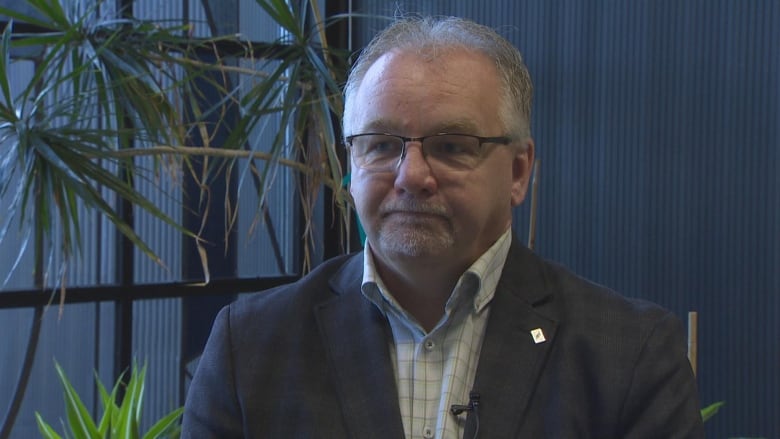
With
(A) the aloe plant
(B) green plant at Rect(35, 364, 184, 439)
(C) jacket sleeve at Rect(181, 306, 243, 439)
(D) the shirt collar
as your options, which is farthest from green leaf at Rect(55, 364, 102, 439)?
(D) the shirt collar

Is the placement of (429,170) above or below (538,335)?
above

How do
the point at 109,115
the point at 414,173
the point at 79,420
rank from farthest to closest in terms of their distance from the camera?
1. the point at 109,115
2. the point at 79,420
3. the point at 414,173

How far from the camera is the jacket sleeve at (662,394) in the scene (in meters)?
1.30

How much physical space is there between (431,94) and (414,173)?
12cm

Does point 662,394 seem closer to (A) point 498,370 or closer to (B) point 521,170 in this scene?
(A) point 498,370

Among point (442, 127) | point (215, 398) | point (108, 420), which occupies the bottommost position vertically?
point (108, 420)

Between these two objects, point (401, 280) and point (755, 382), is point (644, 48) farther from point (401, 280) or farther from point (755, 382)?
point (401, 280)

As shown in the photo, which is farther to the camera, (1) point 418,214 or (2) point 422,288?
(2) point 422,288

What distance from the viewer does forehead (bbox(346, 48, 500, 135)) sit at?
4.33 feet

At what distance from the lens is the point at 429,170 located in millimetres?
1312

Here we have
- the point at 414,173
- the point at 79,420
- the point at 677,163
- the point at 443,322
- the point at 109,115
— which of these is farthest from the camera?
the point at 677,163

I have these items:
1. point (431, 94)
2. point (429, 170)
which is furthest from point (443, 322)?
point (431, 94)

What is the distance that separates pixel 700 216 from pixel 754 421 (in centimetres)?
69

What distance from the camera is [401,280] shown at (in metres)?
1.43
